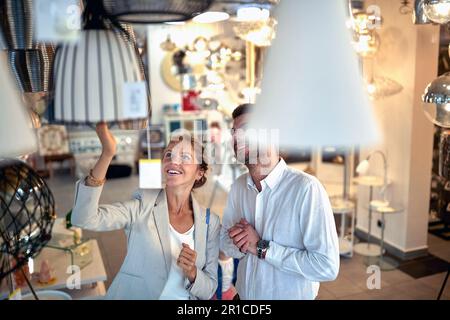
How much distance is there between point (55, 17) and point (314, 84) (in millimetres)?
469

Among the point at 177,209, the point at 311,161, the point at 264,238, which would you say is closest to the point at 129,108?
the point at 177,209

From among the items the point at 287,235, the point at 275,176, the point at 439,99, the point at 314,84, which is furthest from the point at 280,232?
the point at 439,99

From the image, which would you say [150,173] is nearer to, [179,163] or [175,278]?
[179,163]

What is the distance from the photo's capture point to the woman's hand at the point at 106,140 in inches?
26.9

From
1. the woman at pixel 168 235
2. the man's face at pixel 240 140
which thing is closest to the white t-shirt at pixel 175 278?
the woman at pixel 168 235

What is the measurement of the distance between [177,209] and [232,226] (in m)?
0.16

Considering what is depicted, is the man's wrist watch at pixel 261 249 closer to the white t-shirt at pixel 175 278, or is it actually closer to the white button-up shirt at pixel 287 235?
the white button-up shirt at pixel 287 235

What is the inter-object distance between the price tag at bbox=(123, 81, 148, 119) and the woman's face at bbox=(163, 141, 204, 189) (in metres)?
0.37

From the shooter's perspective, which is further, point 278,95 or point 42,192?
point 42,192

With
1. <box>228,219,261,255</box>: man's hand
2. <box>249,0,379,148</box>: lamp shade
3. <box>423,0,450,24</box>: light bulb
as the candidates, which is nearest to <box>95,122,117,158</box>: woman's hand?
<box>249,0,379,148</box>: lamp shade

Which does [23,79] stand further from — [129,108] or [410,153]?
[410,153]

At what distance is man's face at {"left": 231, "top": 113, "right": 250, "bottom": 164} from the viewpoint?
2.97ft

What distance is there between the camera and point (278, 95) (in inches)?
25.4

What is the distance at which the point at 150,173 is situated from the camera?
98 cm
